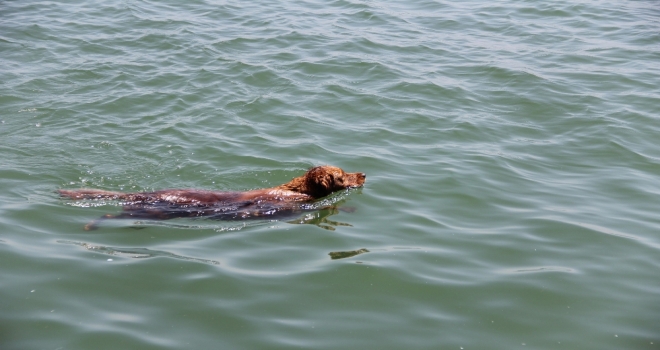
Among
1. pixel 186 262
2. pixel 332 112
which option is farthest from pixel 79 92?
pixel 186 262

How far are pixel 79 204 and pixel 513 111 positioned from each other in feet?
22.9

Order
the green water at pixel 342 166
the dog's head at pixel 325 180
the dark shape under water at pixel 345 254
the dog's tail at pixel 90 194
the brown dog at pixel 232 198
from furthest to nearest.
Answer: the dog's head at pixel 325 180, the dog's tail at pixel 90 194, the brown dog at pixel 232 198, the dark shape under water at pixel 345 254, the green water at pixel 342 166

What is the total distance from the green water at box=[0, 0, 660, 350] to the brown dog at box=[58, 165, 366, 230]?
0.21 m

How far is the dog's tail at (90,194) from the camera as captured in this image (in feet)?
26.9

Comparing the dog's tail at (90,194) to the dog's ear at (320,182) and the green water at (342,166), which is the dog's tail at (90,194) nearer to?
the green water at (342,166)

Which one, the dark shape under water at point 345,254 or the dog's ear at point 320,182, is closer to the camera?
the dark shape under water at point 345,254

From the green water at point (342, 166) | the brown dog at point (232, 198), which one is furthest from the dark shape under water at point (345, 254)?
the brown dog at point (232, 198)

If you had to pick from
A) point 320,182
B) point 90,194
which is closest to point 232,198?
point 320,182

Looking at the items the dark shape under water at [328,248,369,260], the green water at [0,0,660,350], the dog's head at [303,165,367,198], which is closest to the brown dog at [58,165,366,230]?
the dog's head at [303,165,367,198]

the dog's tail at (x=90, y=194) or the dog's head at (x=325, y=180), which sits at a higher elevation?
the dog's head at (x=325, y=180)

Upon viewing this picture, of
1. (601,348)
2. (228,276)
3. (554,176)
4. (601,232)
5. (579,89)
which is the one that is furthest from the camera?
(579,89)

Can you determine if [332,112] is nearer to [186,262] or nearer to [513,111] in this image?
[513,111]

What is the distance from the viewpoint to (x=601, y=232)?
Result: 26.0ft

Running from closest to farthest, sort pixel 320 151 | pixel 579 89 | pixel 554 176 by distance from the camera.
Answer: pixel 554 176, pixel 320 151, pixel 579 89
